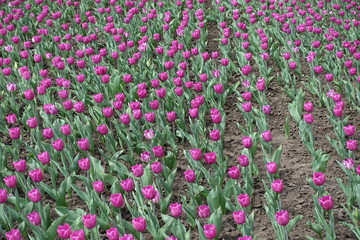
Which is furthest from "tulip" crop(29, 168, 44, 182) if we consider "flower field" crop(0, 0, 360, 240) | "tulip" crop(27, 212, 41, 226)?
"tulip" crop(27, 212, 41, 226)

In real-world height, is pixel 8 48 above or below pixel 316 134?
above

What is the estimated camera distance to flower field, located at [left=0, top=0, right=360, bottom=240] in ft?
11.2

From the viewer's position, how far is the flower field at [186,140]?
3.42m

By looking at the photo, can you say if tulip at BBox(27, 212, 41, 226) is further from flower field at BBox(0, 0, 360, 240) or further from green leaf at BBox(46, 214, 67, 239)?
green leaf at BBox(46, 214, 67, 239)

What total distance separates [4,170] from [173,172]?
129cm

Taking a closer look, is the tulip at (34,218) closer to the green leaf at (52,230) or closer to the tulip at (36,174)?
the green leaf at (52,230)

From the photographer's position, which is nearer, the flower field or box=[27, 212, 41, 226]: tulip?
box=[27, 212, 41, 226]: tulip

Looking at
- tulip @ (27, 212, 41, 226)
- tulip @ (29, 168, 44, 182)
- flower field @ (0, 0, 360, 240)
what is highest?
tulip @ (29, 168, 44, 182)

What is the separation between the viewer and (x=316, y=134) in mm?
4633

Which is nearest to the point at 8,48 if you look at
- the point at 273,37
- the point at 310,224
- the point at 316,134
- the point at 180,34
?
the point at 180,34

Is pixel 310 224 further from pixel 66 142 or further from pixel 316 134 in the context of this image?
pixel 66 142

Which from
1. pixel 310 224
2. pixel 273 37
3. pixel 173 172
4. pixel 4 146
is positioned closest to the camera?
pixel 310 224

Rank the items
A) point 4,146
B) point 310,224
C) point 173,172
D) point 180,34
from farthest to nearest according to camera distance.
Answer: point 180,34 → point 4,146 → point 173,172 → point 310,224

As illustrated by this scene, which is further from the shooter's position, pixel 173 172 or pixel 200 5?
pixel 200 5
